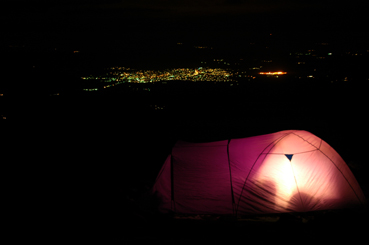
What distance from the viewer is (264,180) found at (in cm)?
752

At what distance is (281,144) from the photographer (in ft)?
25.2

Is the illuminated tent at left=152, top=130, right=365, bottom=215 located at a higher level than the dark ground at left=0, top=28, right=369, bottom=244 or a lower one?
higher

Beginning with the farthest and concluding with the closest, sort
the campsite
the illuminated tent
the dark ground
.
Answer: the illuminated tent → the dark ground → the campsite

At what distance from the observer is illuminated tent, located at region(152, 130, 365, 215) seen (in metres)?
7.31

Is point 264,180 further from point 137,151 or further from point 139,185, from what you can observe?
point 137,151

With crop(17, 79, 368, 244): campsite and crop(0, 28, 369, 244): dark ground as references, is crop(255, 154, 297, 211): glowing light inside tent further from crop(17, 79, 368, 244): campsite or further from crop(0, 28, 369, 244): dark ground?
crop(0, 28, 369, 244): dark ground

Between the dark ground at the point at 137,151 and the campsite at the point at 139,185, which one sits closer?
the campsite at the point at 139,185

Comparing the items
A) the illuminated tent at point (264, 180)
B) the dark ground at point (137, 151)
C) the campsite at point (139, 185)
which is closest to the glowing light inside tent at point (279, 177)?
the illuminated tent at point (264, 180)

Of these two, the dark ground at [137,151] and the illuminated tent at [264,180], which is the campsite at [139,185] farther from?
the illuminated tent at [264,180]

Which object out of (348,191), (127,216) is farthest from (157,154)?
(348,191)

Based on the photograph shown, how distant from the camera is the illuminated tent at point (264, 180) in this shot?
24.0 feet

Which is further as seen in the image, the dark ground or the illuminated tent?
the illuminated tent

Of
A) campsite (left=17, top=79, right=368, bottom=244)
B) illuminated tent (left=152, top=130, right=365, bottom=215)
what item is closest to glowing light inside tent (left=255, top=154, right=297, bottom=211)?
illuminated tent (left=152, top=130, right=365, bottom=215)

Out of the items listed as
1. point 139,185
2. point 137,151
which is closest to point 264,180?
point 139,185
